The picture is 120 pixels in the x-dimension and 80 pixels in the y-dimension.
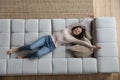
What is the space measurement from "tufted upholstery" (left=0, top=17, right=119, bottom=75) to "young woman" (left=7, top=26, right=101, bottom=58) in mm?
61

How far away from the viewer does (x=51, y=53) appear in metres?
2.68

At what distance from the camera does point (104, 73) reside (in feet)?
8.87

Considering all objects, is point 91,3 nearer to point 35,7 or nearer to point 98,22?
point 98,22

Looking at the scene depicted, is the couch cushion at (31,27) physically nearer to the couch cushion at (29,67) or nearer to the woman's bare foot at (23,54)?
the woman's bare foot at (23,54)

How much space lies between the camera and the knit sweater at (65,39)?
2.65 m

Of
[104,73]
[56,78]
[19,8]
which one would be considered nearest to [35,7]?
[19,8]

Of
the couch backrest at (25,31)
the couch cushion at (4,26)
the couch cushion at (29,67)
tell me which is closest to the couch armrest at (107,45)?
the couch backrest at (25,31)

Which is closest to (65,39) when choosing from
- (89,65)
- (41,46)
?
(41,46)

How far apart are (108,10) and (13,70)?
1.58m

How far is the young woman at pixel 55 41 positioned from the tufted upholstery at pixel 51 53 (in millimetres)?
61

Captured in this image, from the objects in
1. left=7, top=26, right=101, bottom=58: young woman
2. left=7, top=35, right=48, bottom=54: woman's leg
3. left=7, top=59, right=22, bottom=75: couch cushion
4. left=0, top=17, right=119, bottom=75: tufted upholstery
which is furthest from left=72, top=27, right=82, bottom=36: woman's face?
left=7, top=59, right=22, bottom=75: couch cushion

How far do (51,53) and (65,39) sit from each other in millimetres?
254

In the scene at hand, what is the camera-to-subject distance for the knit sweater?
265cm

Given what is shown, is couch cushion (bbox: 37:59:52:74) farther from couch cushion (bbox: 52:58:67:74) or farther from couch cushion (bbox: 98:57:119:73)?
couch cushion (bbox: 98:57:119:73)
